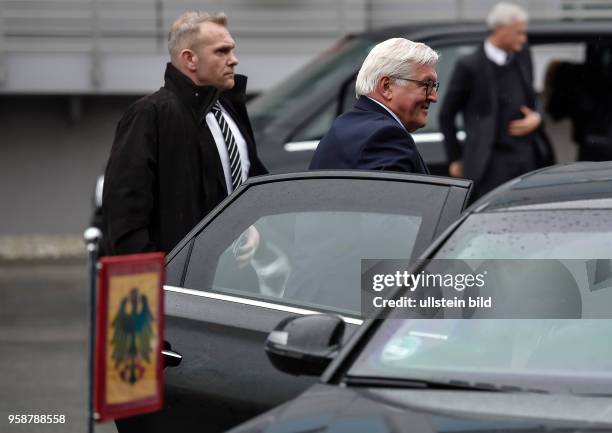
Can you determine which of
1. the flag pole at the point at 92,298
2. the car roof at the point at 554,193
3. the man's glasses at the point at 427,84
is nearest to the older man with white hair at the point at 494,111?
the man's glasses at the point at 427,84

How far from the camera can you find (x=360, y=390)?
409 centimetres

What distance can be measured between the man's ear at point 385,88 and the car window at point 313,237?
27.1 inches

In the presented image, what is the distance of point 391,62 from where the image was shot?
226 inches

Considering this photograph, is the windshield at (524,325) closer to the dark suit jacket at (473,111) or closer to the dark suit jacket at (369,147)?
the dark suit jacket at (369,147)

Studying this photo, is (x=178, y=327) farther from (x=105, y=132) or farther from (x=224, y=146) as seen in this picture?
(x=105, y=132)

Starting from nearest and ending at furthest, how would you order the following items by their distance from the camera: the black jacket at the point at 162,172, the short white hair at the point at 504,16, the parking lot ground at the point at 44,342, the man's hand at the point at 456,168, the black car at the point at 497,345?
1. the black car at the point at 497,345
2. the black jacket at the point at 162,172
3. the parking lot ground at the point at 44,342
4. the man's hand at the point at 456,168
5. the short white hair at the point at 504,16

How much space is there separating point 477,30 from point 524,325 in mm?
6441

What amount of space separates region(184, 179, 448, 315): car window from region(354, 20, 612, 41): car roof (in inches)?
204

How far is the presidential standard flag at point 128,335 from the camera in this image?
155 inches

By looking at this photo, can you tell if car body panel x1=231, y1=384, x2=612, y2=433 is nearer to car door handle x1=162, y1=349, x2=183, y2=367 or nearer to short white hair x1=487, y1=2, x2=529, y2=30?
car door handle x1=162, y1=349, x2=183, y2=367

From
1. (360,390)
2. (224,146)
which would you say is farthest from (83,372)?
(360,390)

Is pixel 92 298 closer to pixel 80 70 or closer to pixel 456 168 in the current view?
pixel 456 168

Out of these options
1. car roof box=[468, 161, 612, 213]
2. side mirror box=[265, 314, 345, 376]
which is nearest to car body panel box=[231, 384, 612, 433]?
side mirror box=[265, 314, 345, 376]

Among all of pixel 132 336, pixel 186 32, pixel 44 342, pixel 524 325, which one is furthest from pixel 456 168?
pixel 132 336
